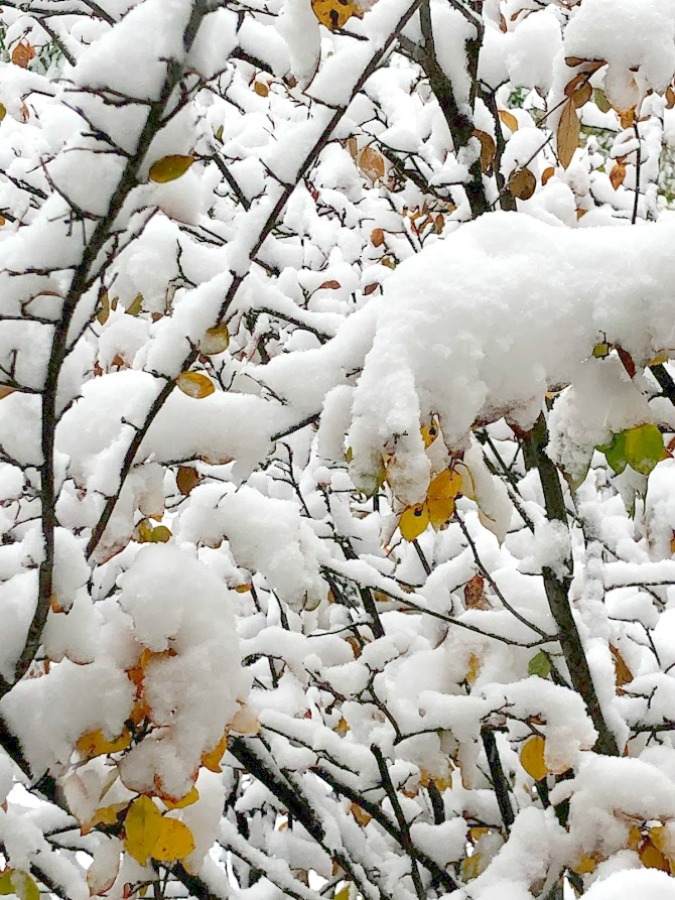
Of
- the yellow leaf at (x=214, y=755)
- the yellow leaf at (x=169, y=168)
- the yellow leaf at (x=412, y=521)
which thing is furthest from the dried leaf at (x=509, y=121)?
the yellow leaf at (x=214, y=755)

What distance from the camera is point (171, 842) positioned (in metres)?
0.86

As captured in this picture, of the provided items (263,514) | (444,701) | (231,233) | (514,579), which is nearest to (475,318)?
(263,514)

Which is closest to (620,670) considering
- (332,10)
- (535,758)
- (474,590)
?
(474,590)

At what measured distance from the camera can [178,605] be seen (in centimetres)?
93

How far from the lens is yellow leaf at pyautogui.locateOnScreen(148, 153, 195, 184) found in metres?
0.65

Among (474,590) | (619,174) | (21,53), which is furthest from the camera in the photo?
(619,174)

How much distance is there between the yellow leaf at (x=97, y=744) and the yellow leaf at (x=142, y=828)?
7 cm

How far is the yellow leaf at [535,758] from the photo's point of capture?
1280 mm

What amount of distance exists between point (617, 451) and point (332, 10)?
0.73 metres

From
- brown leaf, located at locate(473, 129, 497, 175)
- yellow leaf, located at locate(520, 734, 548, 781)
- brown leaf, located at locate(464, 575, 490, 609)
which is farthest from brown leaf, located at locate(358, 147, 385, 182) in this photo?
yellow leaf, located at locate(520, 734, 548, 781)

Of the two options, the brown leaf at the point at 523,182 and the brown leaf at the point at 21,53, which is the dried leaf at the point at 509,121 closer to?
the brown leaf at the point at 523,182

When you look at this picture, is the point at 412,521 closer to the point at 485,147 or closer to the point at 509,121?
the point at 485,147

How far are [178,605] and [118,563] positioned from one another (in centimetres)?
38

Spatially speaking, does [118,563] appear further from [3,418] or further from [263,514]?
[3,418]
